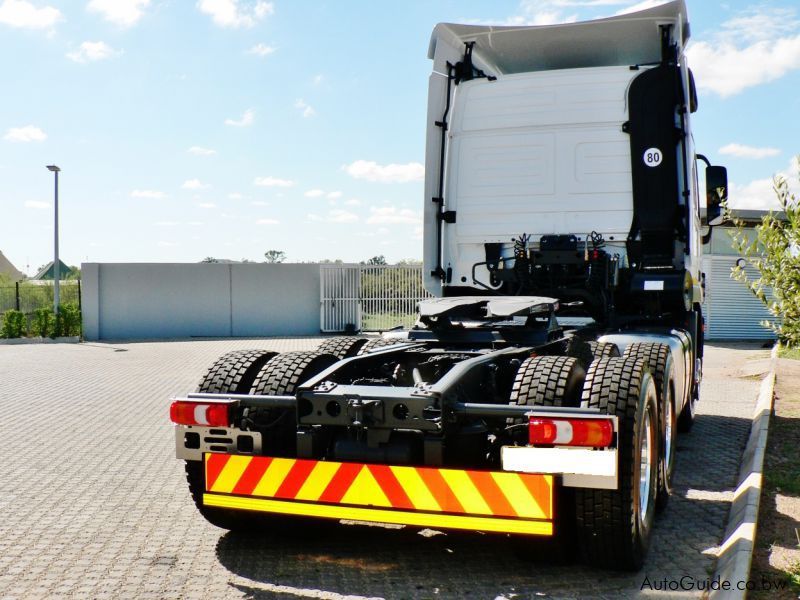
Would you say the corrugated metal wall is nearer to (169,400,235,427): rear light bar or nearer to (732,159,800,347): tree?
(732,159,800,347): tree

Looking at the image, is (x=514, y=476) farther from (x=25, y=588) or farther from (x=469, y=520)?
(x=25, y=588)

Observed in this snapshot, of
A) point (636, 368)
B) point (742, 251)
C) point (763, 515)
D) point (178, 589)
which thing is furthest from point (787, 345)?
point (178, 589)

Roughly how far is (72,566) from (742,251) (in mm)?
4611

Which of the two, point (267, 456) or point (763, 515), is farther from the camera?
point (763, 515)

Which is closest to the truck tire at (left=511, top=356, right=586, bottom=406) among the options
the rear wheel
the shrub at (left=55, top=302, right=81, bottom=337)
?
the rear wheel

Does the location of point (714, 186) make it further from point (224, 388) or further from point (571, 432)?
point (224, 388)

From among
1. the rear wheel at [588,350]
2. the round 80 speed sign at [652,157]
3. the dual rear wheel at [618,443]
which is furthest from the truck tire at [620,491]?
the round 80 speed sign at [652,157]

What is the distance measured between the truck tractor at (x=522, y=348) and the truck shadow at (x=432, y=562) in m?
0.13

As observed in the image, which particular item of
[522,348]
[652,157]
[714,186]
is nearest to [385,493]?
[522,348]

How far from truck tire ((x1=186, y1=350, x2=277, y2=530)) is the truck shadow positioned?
14 cm

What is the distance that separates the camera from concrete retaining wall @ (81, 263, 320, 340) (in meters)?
23.8

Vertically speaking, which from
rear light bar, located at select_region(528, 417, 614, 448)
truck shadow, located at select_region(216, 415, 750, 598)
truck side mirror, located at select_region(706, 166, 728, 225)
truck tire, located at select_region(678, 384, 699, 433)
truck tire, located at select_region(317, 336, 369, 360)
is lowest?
truck shadow, located at select_region(216, 415, 750, 598)

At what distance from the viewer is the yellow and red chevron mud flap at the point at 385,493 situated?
3.75 metres

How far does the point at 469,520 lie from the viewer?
12.5 ft
